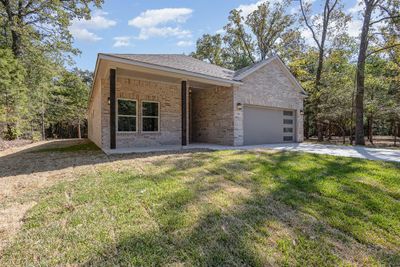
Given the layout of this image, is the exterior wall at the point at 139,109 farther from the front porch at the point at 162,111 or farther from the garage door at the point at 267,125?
the garage door at the point at 267,125

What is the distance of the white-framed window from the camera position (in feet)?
30.1

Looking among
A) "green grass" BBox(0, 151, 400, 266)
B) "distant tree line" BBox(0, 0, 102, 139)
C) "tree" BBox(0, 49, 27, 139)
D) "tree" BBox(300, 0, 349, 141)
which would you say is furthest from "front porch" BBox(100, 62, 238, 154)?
"tree" BBox(300, 0, 349, 141)

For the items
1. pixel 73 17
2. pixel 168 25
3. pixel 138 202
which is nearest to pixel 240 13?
pixel 168 25

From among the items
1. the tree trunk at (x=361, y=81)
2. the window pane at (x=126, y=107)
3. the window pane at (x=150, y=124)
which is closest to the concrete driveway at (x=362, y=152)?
the tree trunk at (x=361, y=81)

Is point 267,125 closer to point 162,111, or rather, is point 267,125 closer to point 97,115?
point 162,111

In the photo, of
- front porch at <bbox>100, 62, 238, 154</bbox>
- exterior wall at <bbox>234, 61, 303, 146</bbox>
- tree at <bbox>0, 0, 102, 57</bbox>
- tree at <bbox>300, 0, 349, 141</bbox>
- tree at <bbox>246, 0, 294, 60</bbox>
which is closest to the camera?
front porch at <bbox>100, 62, 238, 154</bbox>

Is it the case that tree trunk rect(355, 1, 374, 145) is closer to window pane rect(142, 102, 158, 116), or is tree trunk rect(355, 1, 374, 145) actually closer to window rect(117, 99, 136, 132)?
window pane rect(142, 102, 158, 116)

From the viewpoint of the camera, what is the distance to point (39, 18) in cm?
1472

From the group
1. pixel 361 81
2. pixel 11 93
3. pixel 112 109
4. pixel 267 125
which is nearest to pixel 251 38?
pixel 361 81

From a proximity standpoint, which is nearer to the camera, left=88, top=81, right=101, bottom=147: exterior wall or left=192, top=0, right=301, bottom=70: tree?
left=88, top=81, right=101, bottom=147: exterior wall

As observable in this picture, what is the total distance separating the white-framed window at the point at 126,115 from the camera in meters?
9.17

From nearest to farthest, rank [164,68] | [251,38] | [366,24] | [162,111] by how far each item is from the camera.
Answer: [164,68], [162,111], [366,24], [251,38]

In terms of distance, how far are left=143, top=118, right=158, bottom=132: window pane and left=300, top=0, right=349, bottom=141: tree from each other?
11906mm

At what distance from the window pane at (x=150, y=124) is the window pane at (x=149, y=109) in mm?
287
